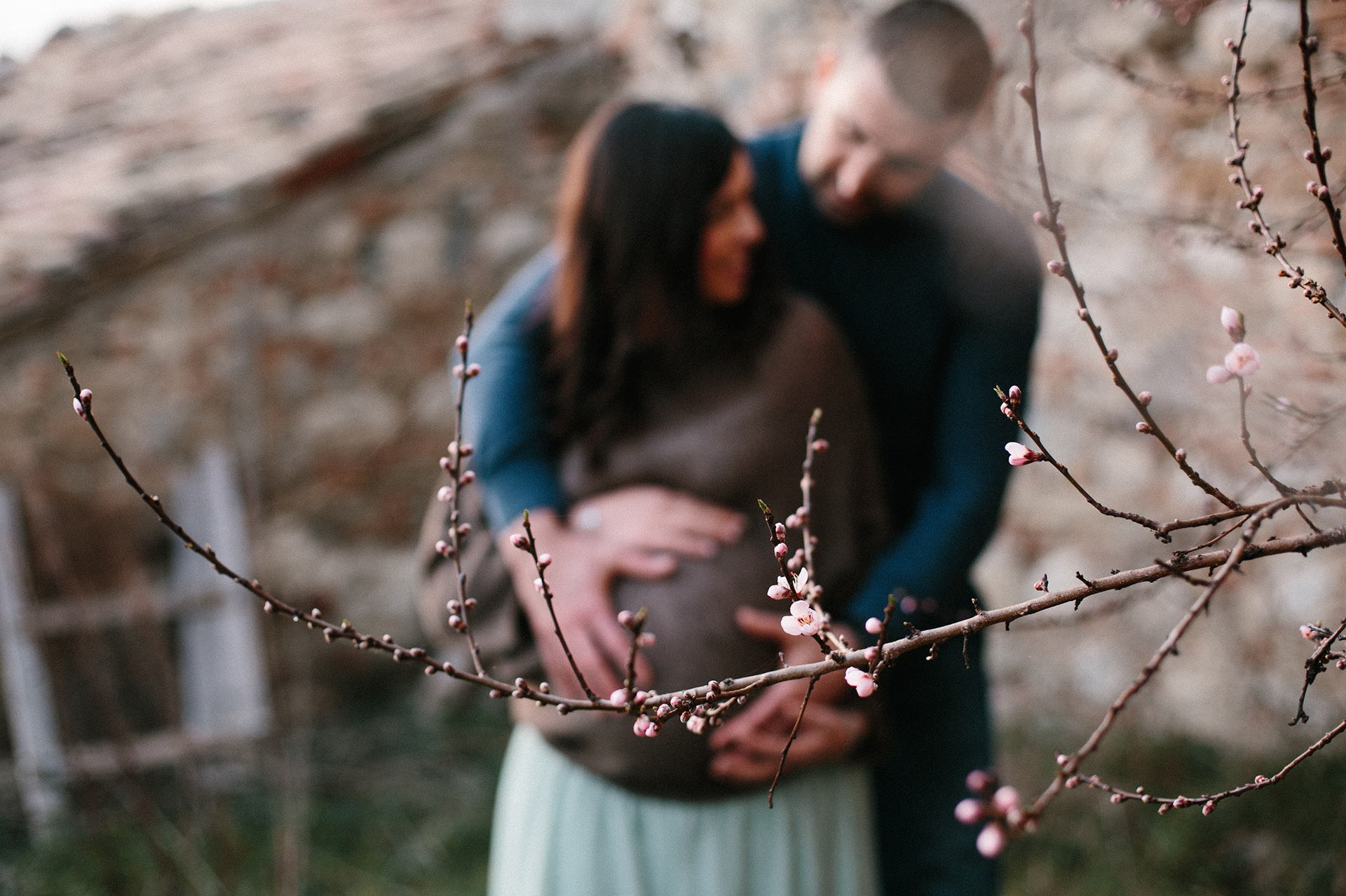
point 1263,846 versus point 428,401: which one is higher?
point 428,401

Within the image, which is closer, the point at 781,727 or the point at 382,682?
the point at 781,727

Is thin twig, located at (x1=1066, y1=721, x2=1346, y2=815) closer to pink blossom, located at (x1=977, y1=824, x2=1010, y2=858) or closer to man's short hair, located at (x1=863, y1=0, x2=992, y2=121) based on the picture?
pink blossom, located at (x1=977, y1=824, x2=1010, y2=858)

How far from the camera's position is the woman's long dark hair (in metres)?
1.30

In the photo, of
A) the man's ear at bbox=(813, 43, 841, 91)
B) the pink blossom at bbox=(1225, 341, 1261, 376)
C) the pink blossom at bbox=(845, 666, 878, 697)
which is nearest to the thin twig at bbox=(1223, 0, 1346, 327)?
the pink blossom at bbox=(1225, 341, 1261, 376)

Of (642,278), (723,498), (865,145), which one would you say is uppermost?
(865,145)

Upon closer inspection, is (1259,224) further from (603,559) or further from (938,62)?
(603,559)

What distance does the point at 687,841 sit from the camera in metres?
1.31

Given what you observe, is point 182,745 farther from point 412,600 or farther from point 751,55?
point 751,55

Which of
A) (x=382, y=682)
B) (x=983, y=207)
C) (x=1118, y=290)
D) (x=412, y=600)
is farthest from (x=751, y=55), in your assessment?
(x=382, y=682)

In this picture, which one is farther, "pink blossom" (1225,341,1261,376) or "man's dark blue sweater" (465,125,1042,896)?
"man's dark blue sweater" (465,125,1042,896)

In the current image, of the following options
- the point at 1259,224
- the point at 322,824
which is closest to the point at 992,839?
the point at 1259,224

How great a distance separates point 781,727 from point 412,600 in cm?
244

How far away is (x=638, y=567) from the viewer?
4.12 feet

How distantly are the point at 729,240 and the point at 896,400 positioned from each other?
1.40 ft
